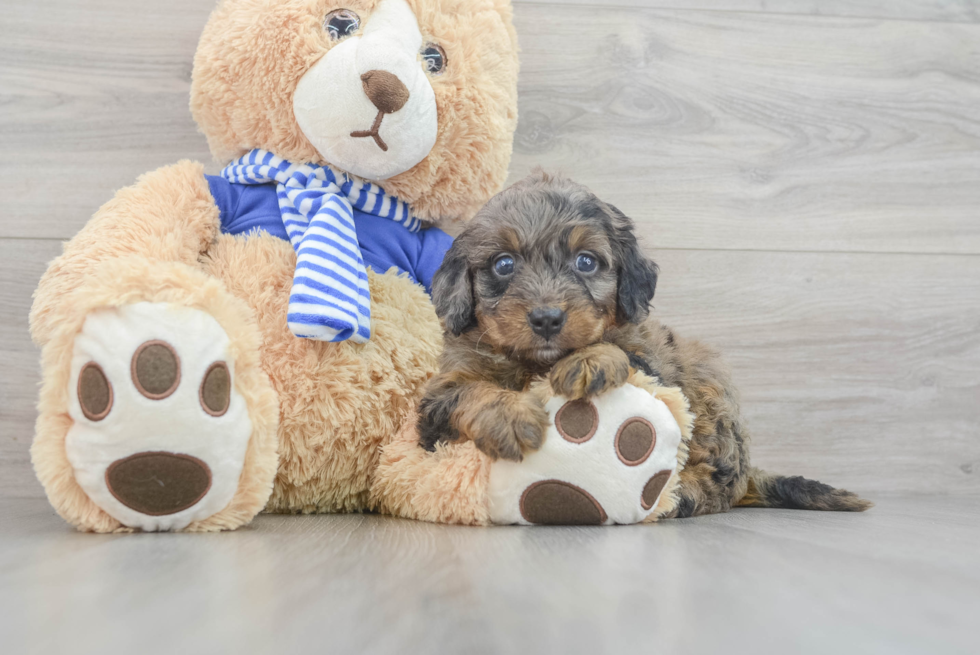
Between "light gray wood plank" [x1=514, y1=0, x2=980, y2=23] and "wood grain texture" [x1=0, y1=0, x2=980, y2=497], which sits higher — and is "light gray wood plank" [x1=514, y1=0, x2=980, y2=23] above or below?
above

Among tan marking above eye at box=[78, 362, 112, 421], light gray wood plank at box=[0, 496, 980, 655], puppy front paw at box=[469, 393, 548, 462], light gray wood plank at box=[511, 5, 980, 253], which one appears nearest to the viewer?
light gray wood plank at box=[0, 496, 980, 655]

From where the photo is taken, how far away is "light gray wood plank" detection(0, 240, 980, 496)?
218 centimetres

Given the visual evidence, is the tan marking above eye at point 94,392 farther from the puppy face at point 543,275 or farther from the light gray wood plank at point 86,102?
the light gray wood plank at point 86,102

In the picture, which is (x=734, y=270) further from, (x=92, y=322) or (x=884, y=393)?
(x=92, y=322)

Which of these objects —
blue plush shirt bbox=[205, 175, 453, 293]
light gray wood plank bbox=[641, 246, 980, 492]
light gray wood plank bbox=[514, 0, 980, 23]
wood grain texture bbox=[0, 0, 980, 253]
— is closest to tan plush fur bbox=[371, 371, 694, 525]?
blue plush shirt bbox=[205, 175, 453, 293]

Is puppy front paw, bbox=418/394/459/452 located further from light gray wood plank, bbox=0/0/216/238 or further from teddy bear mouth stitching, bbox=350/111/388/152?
light gray wood plank, bbox=0/0/216/238

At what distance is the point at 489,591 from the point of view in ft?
2.68

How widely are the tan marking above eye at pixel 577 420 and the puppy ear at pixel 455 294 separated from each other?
0.28m

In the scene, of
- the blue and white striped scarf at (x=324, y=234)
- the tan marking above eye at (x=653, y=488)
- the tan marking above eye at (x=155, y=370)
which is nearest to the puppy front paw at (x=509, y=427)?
the tan marking above eye at (x=653, y=488)

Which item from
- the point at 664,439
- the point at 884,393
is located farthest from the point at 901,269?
the point at 664,439

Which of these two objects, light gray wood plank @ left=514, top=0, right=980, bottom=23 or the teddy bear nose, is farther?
light gray wood plank @ left=514, top=0, right=980, bottom=23

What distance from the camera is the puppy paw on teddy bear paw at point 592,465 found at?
123cm

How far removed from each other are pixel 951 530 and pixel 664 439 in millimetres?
579

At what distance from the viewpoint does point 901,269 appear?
7.41 ft
